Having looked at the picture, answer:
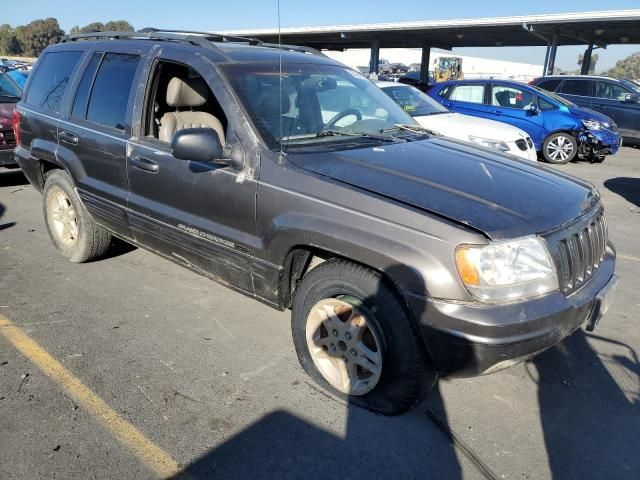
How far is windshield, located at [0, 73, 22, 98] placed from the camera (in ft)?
27.7

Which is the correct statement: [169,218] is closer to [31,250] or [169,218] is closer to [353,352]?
[353,352]

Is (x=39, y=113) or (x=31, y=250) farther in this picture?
(x=31, y=250)

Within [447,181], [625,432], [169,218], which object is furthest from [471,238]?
[169,218]

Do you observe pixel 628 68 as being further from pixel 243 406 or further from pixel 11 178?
pixel 243 406

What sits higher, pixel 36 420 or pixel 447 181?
pixel 447 181

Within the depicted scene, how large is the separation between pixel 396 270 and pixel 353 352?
0.62 m

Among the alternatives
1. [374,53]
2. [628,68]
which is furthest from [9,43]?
[628,68]

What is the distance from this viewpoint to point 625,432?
8.87ft

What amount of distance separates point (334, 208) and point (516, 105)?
10.0 m

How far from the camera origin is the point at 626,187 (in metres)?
9.01

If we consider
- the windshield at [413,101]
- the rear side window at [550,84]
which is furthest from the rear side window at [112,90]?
the rear side window at [550,84]

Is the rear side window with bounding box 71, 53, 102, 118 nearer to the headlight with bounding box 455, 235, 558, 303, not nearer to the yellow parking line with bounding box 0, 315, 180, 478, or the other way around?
the yellow parking line with bounding box 0, 315, 180, 478

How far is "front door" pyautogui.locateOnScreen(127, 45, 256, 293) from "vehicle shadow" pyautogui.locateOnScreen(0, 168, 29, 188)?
5.50 m

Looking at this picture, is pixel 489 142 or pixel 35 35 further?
pixel 35 35
